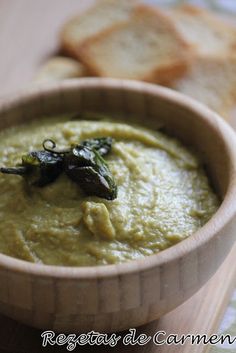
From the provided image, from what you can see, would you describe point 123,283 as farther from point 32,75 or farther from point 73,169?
point 32,75

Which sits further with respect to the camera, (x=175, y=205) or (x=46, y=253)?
(x=175, y=205)

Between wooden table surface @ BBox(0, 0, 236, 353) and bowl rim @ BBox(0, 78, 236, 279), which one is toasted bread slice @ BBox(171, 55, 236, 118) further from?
bowl rim @ BBox(0, 78, 236, 279)

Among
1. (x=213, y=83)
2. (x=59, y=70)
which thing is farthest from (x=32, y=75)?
(x=213, y=83)

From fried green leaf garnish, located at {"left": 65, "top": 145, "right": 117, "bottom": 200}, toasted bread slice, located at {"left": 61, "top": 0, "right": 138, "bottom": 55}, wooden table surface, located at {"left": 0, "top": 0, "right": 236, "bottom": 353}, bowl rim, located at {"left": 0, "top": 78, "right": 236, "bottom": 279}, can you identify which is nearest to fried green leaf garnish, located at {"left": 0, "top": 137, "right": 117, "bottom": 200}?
fried green leaf garnish, located at {"left": 65, "top": 145, "right": 117, "bottom": 200}

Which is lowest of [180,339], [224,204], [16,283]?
[180,339]

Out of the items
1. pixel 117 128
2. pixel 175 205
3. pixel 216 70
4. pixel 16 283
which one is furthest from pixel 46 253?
pixel 216 70

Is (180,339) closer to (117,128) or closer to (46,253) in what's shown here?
(46,253)
